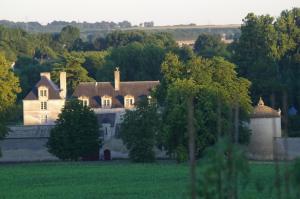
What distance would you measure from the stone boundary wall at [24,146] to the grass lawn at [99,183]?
43.7ft

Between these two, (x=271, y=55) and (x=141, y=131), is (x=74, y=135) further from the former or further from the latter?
(x=271, y=55)

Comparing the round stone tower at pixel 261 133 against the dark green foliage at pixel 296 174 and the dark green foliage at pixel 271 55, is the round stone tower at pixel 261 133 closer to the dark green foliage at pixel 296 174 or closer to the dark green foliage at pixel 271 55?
the dark green foliage at pixel 271 55

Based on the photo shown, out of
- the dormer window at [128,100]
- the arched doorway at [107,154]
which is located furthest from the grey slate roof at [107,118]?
the arched doorway at [107,154]

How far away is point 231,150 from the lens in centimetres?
1166

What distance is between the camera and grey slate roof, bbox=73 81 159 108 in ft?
257

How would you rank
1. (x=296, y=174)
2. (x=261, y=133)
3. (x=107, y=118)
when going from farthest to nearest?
1. (x=107, y=118)
2. (x=261, y=133)
3. (x=296, y=174)

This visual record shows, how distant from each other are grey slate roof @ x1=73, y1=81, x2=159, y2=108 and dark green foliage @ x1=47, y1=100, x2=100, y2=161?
16.3 metres

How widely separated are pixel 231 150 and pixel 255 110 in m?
50.6

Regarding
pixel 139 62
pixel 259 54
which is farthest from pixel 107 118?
pixel 139 62

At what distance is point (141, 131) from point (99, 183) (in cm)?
2171

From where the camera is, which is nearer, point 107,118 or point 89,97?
point 107,118

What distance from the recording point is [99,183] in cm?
3791

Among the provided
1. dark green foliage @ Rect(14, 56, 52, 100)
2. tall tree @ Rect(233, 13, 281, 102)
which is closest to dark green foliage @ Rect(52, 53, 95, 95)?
dark green foliage @ Rect(14, 56, 52, 100)

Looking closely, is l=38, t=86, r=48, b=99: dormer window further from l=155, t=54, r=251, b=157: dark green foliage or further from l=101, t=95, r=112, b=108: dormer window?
l=155, t=54, r=251, b=157: dark green foliage
